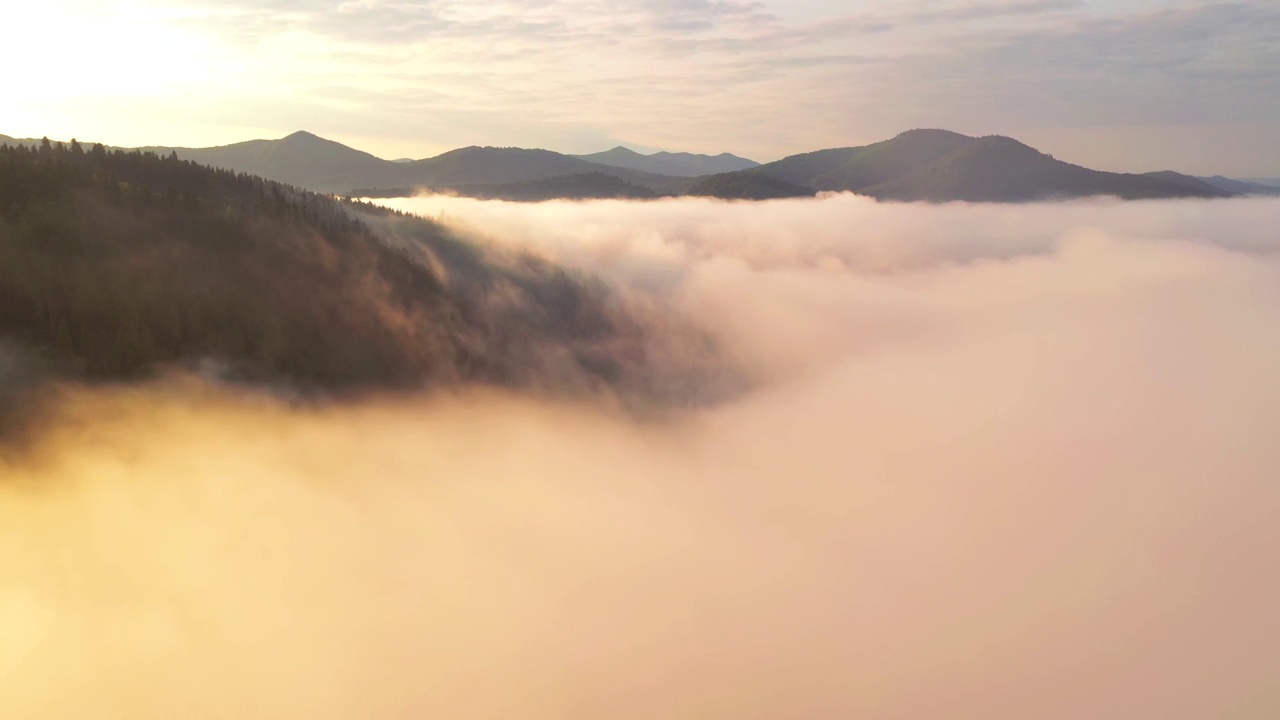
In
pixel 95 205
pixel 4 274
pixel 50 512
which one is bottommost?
pixel 50 512

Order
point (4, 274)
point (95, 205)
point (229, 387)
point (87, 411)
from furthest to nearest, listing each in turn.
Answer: point (229, 387), point (87, 411), point (95, 205), point (4, 274)

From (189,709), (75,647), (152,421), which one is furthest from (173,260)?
→ (189,709)

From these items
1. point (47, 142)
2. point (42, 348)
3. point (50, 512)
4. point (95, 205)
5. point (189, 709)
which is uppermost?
point (47, 142)

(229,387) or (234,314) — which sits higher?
(234,314)

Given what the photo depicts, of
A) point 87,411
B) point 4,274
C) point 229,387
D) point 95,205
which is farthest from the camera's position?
point 229,387

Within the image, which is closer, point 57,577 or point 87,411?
point 87,411

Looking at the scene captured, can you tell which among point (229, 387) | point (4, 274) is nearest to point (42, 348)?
point (4, 274)

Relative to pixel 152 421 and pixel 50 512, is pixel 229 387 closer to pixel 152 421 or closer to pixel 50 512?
pixel 152 421

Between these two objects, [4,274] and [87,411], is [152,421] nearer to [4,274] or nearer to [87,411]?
[87,411]

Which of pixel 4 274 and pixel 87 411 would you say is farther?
pixel 87 411
